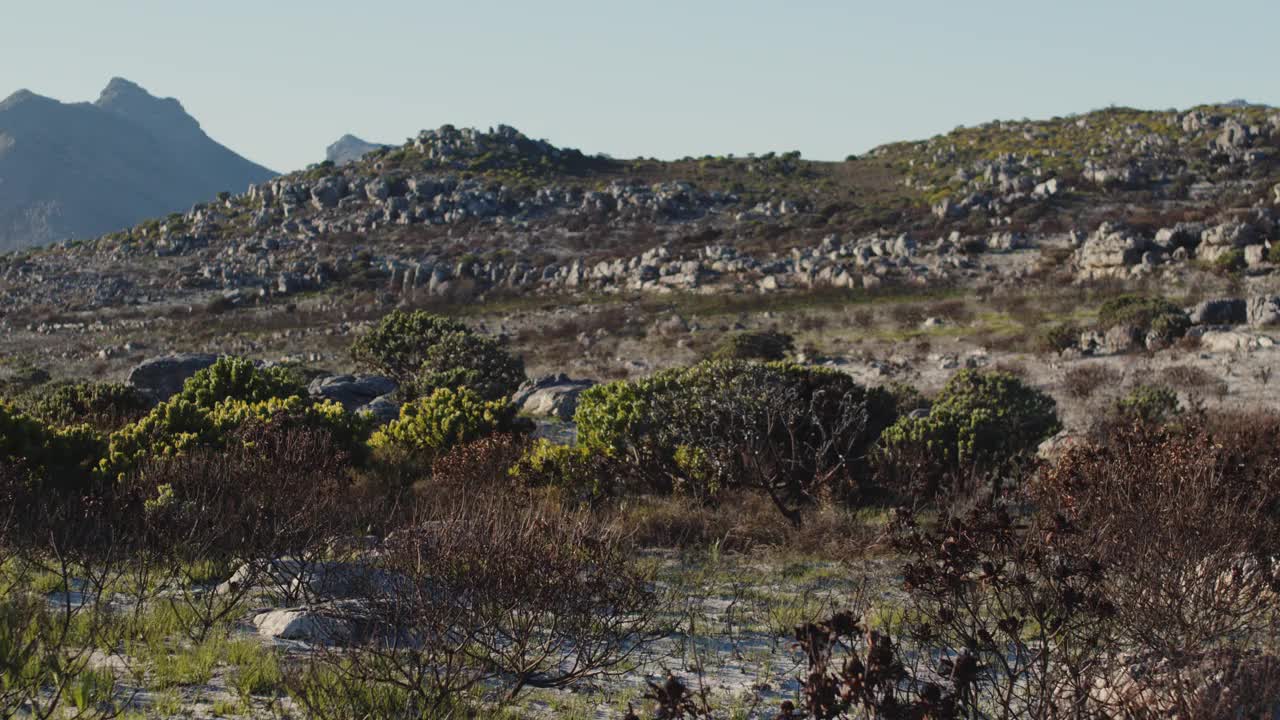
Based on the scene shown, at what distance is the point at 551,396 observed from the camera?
1823 centimetres

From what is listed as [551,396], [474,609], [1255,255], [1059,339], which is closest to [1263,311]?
[1059,339]

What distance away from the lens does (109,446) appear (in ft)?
33.4

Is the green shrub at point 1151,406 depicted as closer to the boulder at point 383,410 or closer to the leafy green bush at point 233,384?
the boulder at point 383,410

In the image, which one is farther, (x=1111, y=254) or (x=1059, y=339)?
(x=1111, y=254)

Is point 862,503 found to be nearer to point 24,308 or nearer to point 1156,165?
point 24,308

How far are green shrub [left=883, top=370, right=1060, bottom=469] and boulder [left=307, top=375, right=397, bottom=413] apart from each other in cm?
1048

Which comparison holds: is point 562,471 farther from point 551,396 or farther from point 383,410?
point 551,396

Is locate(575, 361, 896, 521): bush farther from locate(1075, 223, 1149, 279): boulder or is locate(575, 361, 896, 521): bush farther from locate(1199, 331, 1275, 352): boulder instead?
locate(1075, 223, 1149, 279): boulder

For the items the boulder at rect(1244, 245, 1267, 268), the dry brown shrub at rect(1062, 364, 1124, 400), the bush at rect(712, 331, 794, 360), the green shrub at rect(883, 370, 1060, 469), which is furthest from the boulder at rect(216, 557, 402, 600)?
the boulder at rect(1244, 245, 1267, 268)

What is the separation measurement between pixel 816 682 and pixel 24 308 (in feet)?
194

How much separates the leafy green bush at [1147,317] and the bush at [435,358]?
15696 millimetres

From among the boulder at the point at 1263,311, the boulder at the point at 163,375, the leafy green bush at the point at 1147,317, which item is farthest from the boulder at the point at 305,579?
the boulder at the point at 1263,311

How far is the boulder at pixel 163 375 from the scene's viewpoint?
57.0ft

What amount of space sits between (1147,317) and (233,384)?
21.7 metres
